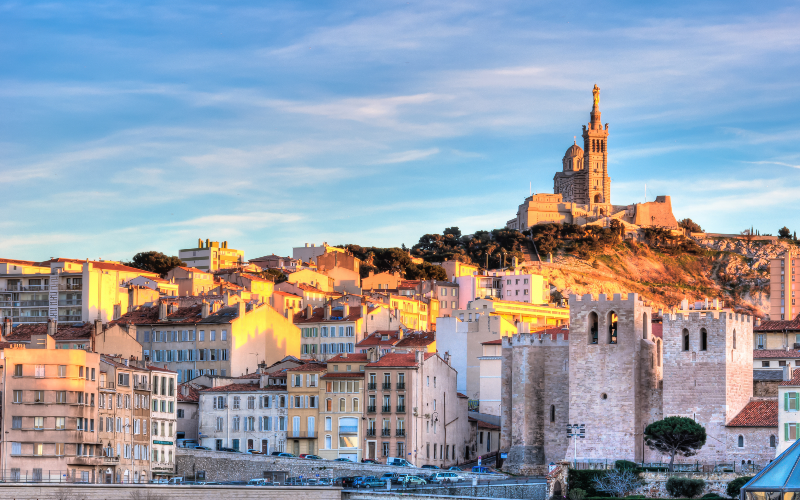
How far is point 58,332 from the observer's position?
103 meters

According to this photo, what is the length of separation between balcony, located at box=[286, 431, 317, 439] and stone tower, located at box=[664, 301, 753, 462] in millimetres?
24036

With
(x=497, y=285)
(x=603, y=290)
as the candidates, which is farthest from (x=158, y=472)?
(x=603, y=290)

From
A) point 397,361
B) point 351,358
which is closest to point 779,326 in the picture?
point 397,361

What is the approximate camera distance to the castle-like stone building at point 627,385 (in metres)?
79.9

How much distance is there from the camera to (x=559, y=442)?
8556cm

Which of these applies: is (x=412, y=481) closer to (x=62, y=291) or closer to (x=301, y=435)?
(x=301, y=435)

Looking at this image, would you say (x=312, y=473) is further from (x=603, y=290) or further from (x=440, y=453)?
(x=603, y=290)

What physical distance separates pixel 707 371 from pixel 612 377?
5.98 m

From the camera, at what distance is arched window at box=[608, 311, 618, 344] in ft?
277

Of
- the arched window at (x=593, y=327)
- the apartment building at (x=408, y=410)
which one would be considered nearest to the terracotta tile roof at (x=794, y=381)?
the arched window at (x=593, y=327)

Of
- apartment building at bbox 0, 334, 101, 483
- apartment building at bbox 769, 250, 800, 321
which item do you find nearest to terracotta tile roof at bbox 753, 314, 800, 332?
apartment building at bbox 0, 334, 101, 483

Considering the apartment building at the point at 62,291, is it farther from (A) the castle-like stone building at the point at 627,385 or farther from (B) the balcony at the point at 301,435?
(A) the castle-like stone building at the point at 627,385

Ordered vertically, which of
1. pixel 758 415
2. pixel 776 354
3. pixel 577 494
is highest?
pixel 776 354

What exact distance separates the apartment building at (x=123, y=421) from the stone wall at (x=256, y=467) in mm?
2945
